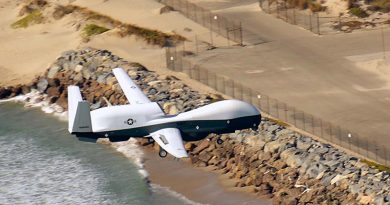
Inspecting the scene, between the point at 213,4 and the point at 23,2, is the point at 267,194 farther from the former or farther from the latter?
the point at 23,2

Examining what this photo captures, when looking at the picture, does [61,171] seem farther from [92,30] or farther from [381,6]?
[381,6]

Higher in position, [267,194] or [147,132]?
[147,132]

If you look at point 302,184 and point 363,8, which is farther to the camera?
point 363,8

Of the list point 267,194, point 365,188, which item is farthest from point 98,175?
point 365,188

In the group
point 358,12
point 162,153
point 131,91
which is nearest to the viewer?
point 162,153

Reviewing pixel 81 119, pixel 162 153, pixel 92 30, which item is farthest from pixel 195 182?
pixel 92 30

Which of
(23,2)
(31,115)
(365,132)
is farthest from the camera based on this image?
(23,2)

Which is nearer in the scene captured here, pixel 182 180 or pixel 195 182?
pixel 195 182

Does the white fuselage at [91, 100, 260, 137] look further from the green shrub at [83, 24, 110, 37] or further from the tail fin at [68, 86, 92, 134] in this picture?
the green shrub at [83, 24, 110, 37]
